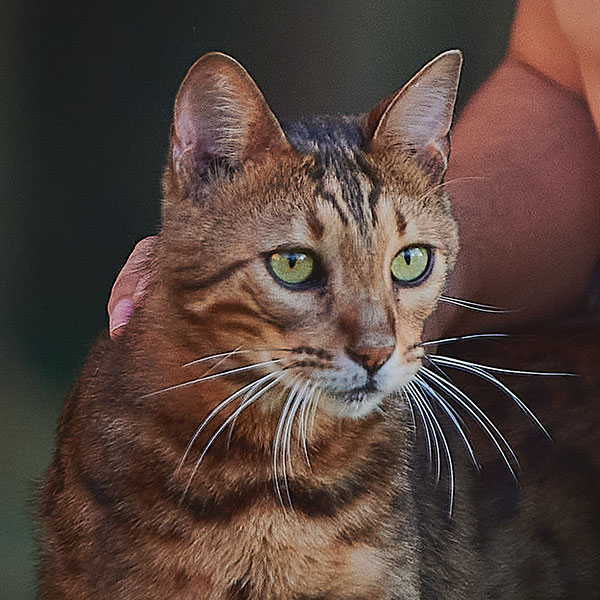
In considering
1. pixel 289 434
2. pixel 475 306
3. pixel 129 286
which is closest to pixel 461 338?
pixel 475 306

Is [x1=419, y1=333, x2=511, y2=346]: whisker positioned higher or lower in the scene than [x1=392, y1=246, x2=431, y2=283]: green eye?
lower

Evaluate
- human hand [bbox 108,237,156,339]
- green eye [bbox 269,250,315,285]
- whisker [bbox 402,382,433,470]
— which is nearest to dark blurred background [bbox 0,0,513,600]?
human hand [bbox 108,237,156,339]

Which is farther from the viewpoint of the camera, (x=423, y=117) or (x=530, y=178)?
(x=530, y=178)

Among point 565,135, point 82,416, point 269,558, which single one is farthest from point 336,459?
point 565,135

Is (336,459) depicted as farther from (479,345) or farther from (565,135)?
(565,135)

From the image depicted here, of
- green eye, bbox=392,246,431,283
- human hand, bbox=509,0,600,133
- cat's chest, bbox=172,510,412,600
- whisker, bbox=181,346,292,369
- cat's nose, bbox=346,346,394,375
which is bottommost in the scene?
cat's chest, bbox=172,510,412,600

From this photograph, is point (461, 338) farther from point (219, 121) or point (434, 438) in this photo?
point (219, 121)

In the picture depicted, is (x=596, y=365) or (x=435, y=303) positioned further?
(x=596, y=365)

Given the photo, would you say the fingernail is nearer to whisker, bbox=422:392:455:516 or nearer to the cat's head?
the cat's head
